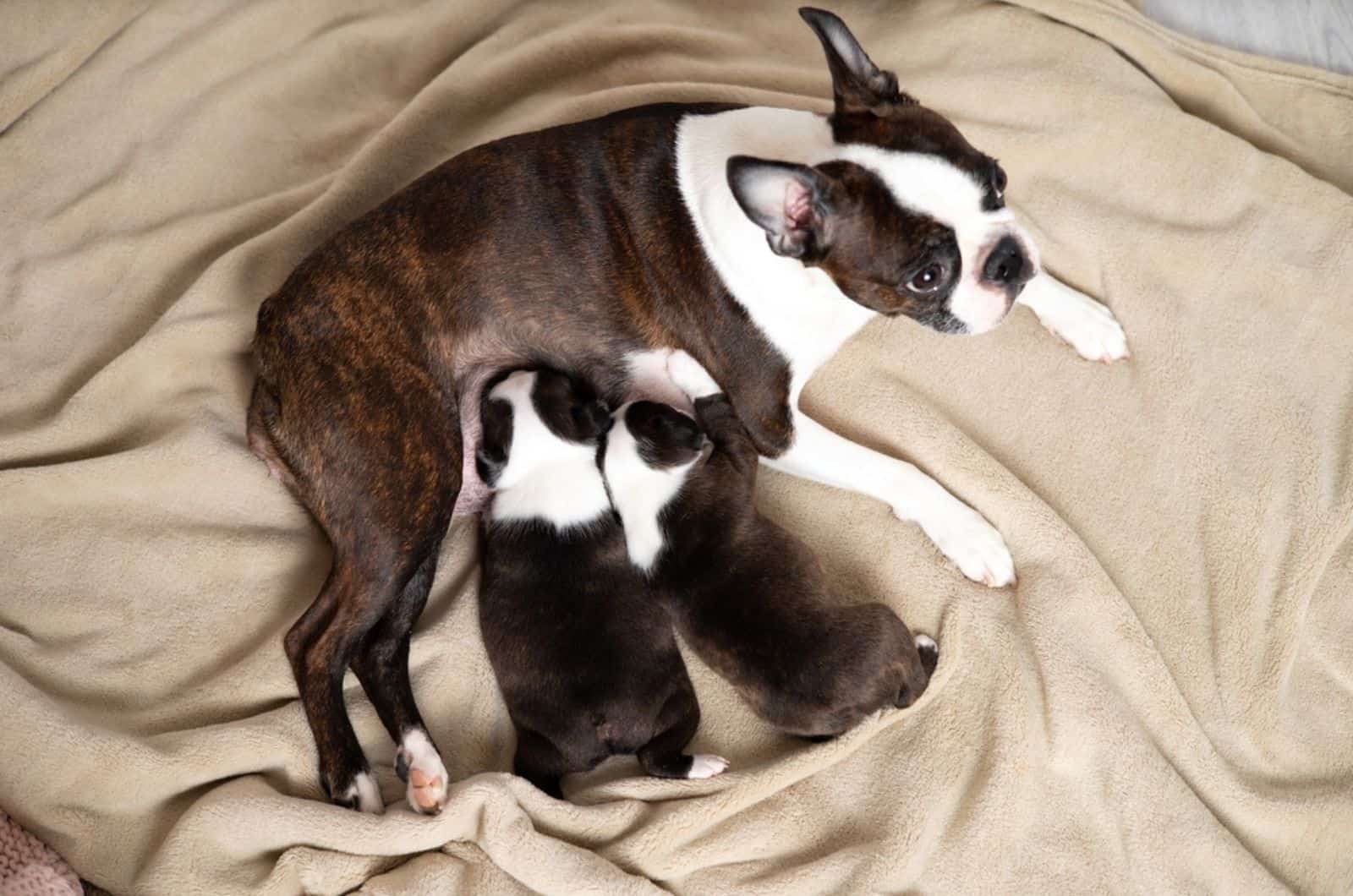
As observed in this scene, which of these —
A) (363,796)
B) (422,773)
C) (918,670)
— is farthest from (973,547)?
(363,796)

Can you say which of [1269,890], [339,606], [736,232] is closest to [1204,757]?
[1269,890]

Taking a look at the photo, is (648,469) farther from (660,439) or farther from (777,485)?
(777,485)

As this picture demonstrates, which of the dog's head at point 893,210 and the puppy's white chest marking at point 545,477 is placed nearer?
the dog's head at point 893,210

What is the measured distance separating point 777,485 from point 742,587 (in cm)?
58

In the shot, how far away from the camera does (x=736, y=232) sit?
3.00 m

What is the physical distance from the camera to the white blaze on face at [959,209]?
2732 mm

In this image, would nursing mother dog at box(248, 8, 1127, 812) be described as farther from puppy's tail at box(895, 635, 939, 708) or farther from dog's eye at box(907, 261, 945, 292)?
puppy's tail at box(895, 635, 939, 708)

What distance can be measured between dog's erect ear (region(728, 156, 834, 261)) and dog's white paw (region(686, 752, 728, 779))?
1.27 meters

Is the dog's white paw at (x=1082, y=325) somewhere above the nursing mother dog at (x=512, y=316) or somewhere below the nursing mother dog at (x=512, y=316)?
below

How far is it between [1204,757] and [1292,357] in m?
1.14

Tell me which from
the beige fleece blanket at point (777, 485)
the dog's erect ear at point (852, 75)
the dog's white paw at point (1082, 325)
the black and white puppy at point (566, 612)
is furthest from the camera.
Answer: the dog's white paw at point (1082, 325)

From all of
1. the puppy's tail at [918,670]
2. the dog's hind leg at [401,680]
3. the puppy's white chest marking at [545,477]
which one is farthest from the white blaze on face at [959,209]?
the dog's hind leg at [401,680]

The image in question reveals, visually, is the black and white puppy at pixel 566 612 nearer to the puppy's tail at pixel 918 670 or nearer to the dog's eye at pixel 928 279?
the puppy's tail at pixel 918 670

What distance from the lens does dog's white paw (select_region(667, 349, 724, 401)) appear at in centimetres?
330
